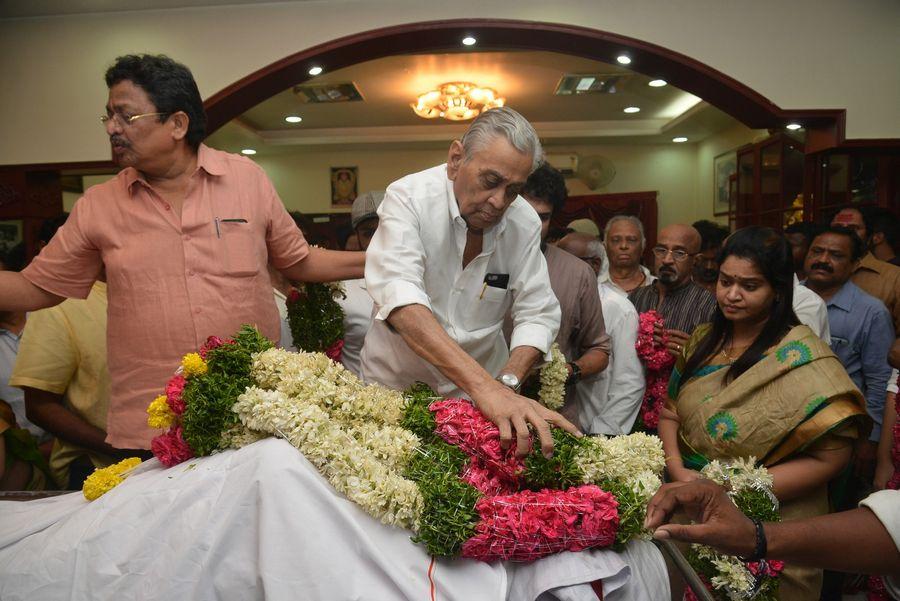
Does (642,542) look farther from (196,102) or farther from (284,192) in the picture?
(284,192)

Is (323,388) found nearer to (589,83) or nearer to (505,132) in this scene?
(505,132)

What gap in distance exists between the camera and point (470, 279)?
2328 mm

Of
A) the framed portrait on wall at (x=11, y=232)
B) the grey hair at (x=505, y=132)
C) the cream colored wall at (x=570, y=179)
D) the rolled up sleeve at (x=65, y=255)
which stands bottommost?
the rolled up sleeve at (x=65, y=255)

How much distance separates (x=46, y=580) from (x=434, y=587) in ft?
2.98

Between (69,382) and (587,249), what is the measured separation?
2770mm

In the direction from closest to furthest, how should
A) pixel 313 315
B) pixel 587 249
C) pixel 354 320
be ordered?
pixel 313 315 < pixel 354 320 < pixel 587 249

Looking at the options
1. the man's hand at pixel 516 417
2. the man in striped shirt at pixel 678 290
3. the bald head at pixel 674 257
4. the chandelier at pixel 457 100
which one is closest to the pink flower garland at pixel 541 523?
the man's hand at pixel 516 417

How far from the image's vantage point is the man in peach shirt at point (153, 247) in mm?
2252

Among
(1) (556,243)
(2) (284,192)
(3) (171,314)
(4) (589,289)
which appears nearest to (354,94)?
(2) (284,192)

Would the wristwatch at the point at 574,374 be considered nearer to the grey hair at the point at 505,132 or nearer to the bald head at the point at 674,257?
the bald head at the point at 674,257

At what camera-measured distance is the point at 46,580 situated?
1.66 m

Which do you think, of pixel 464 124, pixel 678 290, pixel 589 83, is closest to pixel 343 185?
pixel 464 124

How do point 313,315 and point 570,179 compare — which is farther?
point 570,179

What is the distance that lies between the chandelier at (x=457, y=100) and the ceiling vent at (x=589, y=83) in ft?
2.91
